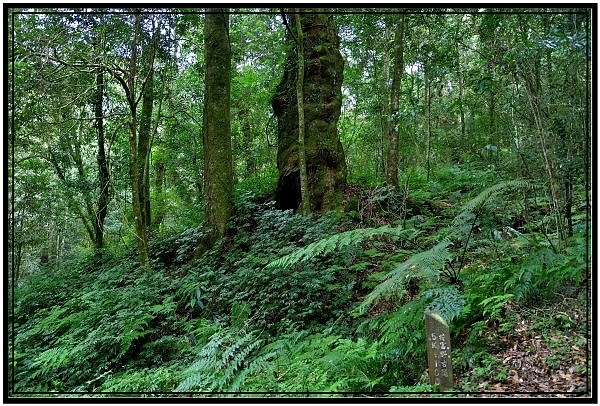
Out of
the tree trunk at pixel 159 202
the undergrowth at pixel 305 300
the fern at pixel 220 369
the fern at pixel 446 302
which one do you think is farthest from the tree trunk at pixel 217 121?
the tree trunk at pixel 159 202

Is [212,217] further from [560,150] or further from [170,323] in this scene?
[560,150]

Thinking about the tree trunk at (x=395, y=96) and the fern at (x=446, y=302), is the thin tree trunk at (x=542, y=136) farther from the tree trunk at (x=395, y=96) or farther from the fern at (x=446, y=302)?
the tree trunk at (x=395, y=96)

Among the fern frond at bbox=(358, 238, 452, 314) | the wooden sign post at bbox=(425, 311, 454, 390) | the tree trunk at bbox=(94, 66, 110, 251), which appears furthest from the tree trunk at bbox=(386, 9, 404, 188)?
the tree trunk at bbox=(94, 66, 110, 251)

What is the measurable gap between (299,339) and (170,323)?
1.92 m

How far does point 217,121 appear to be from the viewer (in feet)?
23.2

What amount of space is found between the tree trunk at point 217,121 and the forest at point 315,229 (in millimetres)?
38

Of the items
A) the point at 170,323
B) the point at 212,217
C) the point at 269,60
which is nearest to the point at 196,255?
the point at 212,217

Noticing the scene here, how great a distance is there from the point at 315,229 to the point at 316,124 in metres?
2.40

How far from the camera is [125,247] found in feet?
30.4

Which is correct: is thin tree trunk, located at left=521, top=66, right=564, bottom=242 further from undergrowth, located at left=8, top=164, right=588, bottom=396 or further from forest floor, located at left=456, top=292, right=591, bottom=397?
forest floor, located at left=456, top=292, right=591, bottom=397

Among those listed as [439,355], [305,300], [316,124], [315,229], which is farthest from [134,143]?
[439,355]

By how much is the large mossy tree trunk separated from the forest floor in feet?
12.8

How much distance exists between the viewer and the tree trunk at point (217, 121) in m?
6.95

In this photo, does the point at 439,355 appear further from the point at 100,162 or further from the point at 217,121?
the point at 100,162
